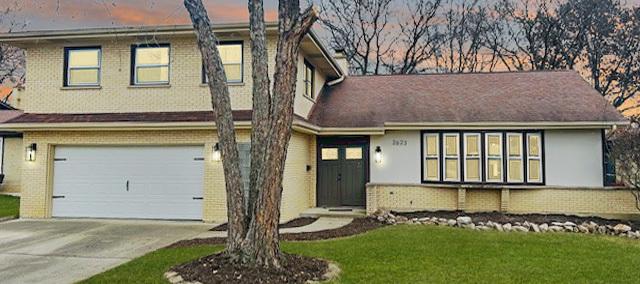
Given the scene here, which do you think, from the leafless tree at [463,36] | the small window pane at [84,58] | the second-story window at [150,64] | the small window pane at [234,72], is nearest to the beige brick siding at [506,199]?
the small window pane at [234,72]

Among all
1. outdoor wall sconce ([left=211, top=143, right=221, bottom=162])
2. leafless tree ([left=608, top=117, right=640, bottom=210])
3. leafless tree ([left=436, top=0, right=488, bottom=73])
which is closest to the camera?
leafless tree ([left=608, top=117, right=640, bottom=210])

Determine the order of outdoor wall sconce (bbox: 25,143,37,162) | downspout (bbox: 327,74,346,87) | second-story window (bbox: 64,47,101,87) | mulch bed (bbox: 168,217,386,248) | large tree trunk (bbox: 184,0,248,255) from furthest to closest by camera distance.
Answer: downspout (bbox: 327,74,346,87) → second-story window (bbox: 64,47,101,87) → outdoor wall sconce (bbox: 25,143,37,162) → mulch bed (bbox: 168,217,386,248) → large tree trunk (bbox: 184,0,248,255)

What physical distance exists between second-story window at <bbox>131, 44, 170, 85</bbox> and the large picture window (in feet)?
24.7

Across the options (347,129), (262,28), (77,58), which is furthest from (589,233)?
(77,58)

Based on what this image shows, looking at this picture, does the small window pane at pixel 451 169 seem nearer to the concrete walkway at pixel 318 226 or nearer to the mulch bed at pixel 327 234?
the mulch bed at pixel 327 234

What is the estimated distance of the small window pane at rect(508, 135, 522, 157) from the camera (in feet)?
40.8

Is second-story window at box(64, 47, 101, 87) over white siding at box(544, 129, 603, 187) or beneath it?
over

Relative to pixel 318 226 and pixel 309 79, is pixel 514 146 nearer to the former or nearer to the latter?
pixel 318 226

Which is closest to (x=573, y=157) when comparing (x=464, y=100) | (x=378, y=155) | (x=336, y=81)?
(x=464, y=100)

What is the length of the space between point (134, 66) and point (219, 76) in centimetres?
645

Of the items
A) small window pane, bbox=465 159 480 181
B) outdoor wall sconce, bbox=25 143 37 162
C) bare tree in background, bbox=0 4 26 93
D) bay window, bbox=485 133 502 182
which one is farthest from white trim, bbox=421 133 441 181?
bare tree in background, bbox=0 4 26 93

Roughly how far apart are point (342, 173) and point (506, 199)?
466cm

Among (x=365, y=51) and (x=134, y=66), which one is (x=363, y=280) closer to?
(x=134, y=66)

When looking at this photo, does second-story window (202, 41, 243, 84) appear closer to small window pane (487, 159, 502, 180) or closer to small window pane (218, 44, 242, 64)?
small window pane (218, 44, 242, 64)
